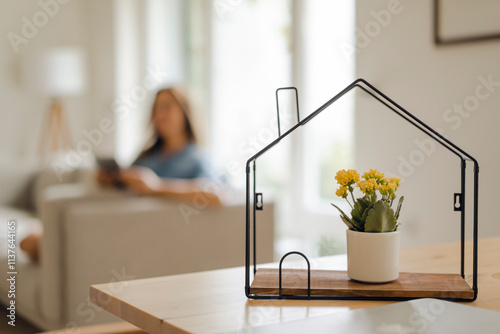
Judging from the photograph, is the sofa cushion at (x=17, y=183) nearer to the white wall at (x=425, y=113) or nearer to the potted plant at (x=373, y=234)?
the white wall at (x=425, y=113)

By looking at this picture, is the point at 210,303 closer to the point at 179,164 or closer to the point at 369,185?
the point at 369,185

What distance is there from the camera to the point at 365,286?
0.92 meters

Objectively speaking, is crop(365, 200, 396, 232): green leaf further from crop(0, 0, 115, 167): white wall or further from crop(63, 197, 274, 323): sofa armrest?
crop(0, 0, 115, 167): white wall

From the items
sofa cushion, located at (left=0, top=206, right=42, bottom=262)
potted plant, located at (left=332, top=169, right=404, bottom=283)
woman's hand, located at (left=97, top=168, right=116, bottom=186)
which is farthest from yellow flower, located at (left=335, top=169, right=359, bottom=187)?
sofa cushion, located at (left=0, top=206, right=42, bottom=262)

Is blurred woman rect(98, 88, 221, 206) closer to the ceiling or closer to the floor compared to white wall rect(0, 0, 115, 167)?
closer to the floor

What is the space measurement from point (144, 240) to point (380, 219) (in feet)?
5.55

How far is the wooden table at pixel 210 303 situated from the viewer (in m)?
0.80

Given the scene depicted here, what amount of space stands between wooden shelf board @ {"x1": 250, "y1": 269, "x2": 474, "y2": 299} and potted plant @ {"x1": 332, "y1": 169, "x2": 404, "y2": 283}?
0.02 metres

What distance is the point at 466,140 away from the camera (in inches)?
89.6

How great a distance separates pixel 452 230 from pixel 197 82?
2.92 meters

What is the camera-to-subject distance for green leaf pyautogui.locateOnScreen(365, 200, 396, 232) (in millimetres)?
917

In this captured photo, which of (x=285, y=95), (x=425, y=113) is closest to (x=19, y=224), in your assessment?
(x=285, y=95)

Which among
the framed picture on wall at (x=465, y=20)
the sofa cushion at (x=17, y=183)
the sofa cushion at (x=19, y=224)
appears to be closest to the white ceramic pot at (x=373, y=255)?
the framed picture on wall at (x=465, y=20)

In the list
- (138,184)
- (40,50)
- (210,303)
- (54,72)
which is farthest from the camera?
(40,50)
